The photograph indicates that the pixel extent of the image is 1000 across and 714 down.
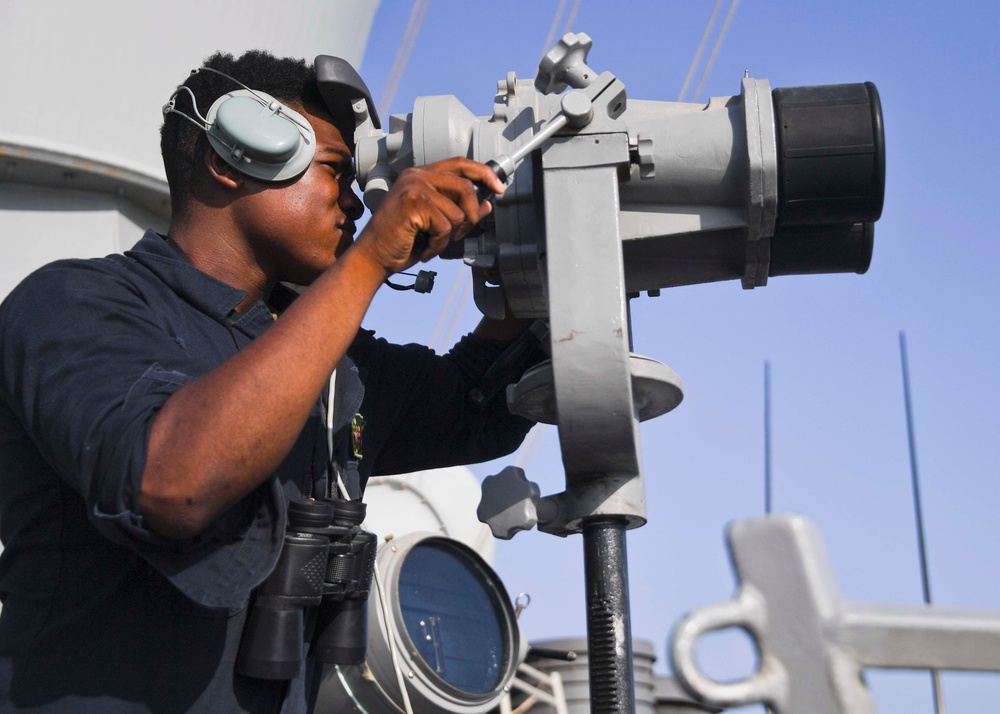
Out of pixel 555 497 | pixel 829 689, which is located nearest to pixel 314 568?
pixel 555 497

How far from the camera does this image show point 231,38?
3455 millimetres

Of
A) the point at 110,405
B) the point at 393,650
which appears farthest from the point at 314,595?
the point at 393,650

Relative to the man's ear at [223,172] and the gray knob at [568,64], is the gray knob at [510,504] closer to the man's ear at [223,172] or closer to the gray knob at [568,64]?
the gray knob at [568,64]

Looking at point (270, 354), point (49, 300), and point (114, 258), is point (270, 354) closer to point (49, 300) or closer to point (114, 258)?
point (49, 300)

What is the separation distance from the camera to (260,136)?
5.52ft

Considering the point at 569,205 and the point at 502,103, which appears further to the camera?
the point at 502,103

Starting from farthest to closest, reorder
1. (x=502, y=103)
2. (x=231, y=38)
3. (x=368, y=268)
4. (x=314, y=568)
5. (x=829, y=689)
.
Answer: (x=231, y=38) → (x=502, y=103) → (x=314, y=568) → (x=368, y=268) → (x=829, y=689)

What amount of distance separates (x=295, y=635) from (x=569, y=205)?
64 cm

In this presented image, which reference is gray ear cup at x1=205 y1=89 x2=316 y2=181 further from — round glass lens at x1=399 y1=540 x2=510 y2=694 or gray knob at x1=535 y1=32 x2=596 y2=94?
round glass lens at x1=399 y1=540 x2=510 y2=694

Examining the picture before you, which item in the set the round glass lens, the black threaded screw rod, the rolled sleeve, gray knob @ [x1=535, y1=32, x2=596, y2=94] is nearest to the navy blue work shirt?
the rolled sleeve

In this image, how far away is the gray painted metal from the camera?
68cm

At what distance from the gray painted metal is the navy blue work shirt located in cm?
72

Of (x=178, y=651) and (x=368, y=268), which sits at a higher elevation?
(x=368, y=268)

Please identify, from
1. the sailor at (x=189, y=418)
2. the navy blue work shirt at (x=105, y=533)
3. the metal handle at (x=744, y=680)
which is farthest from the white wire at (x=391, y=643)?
the metal handle at (x=744, y=680)
